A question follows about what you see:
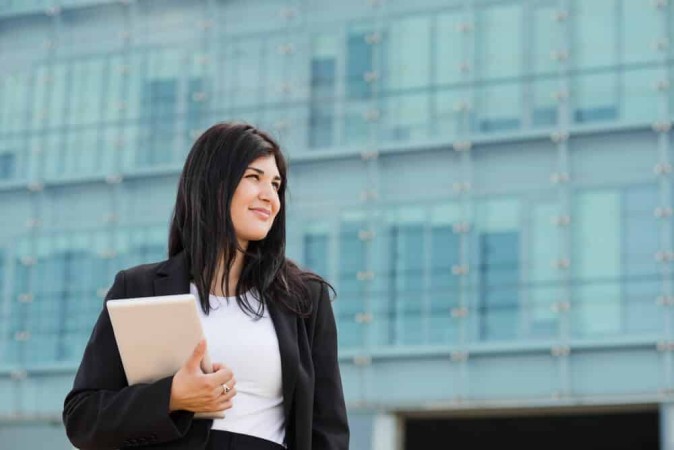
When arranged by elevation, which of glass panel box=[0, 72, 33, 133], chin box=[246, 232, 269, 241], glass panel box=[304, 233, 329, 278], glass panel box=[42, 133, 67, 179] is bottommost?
chin box=[246, 232, 269, 241]

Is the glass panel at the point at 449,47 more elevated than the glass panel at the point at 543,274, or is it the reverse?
the glass panel at the point at 449,47

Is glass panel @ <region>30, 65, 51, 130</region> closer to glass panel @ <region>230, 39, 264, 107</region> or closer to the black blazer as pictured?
glass panel @ <region>230, 39, 264, 107</region>

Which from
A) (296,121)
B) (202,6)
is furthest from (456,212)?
(202,6)

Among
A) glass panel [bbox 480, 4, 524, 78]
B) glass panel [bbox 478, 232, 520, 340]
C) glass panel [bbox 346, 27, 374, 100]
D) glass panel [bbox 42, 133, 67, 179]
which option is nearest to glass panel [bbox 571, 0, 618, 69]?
glass panel [bbox 480, 4, 524, 78]

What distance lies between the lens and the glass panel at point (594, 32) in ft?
47.4

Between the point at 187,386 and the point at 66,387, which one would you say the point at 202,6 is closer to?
the point at 66,387

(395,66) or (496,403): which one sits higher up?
(395,66)

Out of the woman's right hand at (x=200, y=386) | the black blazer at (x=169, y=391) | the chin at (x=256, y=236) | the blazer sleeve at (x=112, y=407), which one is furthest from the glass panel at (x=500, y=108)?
the woman's right hand at (x=200, y=386)

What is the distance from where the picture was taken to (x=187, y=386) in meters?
3.21

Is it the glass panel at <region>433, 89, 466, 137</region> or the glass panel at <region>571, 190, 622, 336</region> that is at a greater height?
the glass panel at <region>433, 89, 466, 137</region>

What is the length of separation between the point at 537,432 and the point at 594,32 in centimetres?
564

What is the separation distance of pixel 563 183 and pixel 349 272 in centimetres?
240

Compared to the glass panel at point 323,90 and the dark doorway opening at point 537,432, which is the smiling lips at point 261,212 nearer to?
the glass panel at point 323,90

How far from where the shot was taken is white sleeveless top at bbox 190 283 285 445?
3359mm
